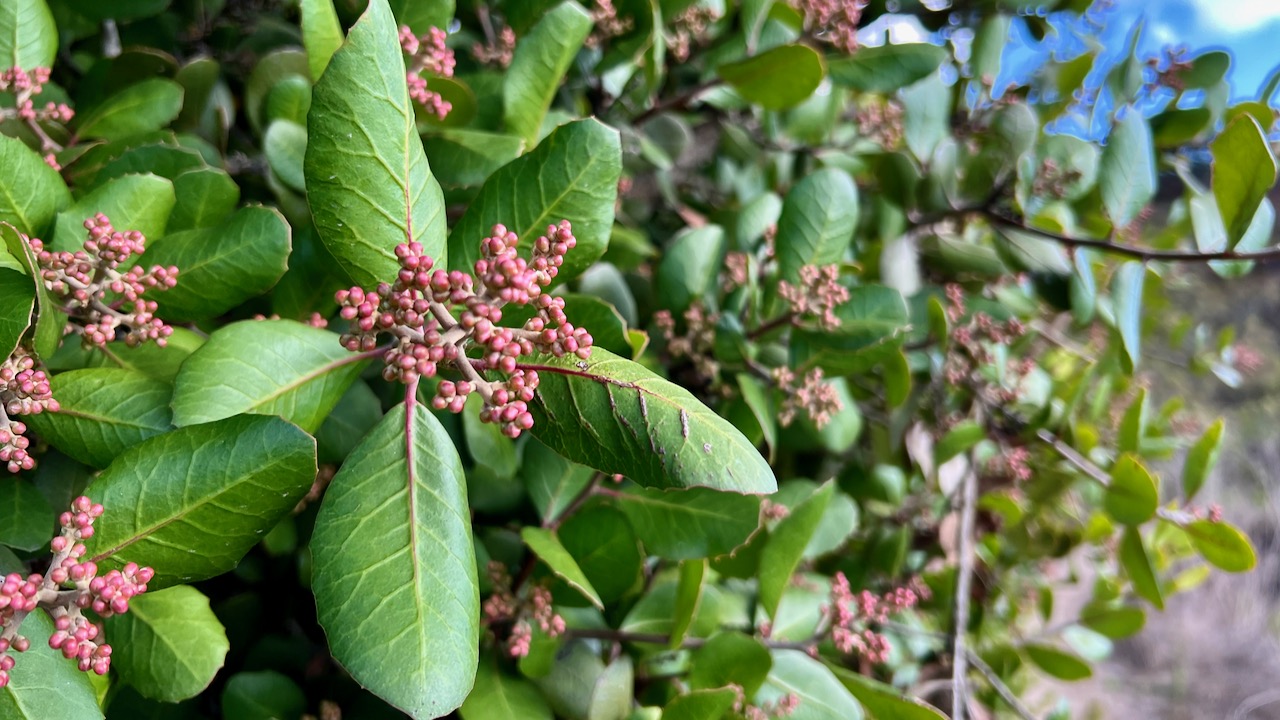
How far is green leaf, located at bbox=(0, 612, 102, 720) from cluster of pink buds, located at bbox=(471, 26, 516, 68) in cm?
96

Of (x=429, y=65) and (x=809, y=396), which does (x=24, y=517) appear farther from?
(x=809, y=396)

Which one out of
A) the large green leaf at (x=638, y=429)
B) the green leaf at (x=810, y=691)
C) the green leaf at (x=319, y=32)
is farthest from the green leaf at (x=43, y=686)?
the green leaf at (x=810, y=691)

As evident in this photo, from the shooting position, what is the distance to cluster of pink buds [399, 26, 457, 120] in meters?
0.97

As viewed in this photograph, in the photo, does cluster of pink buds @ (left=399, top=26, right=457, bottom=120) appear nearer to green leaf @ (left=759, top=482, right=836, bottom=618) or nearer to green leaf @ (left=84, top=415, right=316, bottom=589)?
green leaf @ (left=84, top=415, right=316, bottom=589)

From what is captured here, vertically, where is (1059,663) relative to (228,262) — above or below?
below

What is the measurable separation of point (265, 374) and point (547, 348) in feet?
0.89

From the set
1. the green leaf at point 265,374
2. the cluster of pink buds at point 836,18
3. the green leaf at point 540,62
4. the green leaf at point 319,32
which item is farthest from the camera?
the cluster of pink buds at point 836,18

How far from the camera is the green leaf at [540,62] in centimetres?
105

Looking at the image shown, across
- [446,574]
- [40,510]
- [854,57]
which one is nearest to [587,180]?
[446,574]

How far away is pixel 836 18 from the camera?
Result: 59.5 inches

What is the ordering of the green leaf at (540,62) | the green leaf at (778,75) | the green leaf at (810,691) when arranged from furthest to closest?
1. the green leaf at (778,75)
2. the green leaf at (810,691)
3. the green leaf at (540,62)

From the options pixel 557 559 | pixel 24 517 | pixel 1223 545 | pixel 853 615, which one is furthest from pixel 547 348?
pixel 1223 545

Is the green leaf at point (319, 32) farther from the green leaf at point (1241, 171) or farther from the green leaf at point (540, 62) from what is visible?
the green leaf at point (1241, 171)

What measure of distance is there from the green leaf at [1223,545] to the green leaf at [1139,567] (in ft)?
0.35
